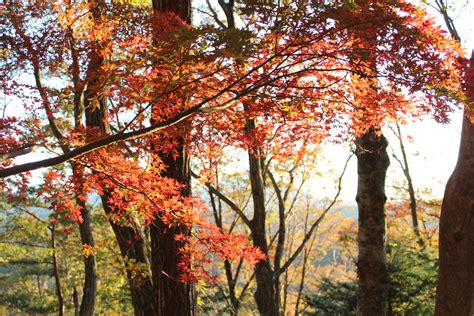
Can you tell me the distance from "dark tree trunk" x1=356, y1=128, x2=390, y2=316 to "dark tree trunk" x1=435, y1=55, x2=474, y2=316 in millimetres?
654

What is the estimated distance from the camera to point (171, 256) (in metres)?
4.41

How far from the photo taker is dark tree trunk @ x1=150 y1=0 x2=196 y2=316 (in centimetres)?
439

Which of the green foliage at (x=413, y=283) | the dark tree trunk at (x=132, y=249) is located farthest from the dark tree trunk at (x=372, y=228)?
the green foliage at (x=413, y=283)

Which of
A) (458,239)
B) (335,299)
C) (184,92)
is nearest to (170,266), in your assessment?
(184,92)

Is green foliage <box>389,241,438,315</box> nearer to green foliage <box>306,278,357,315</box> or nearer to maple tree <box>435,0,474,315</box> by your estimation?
green foliage <box>306,278,357,315</box>

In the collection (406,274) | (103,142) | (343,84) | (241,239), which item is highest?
(343,84)

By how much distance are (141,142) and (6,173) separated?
1.32 m

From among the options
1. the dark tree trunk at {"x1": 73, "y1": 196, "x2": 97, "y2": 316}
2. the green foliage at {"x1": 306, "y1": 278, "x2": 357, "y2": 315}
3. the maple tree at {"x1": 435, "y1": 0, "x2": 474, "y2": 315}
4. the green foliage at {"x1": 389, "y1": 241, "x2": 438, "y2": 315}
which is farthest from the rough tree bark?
the green foliage at {"x1": 306, "y1": 278, "x2": 357, "y2": 315}

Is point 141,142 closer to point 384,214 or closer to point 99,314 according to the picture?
point 384,214

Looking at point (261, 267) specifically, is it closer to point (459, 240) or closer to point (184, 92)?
point (459, 240)

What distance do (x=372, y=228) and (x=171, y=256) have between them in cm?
237

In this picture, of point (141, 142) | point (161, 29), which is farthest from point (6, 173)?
point (161, 29)

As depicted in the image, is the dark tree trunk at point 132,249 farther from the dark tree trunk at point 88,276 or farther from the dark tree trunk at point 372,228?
the dark tree trunk at point 88,276

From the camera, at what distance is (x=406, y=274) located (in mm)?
8906
